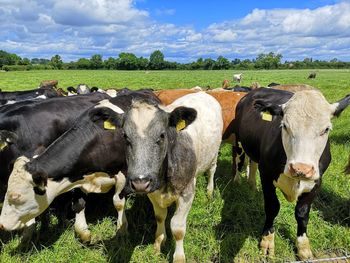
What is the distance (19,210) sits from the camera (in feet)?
13.8

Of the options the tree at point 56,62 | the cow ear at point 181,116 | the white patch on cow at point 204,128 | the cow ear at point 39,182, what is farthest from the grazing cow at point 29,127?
the tree at point 56,62

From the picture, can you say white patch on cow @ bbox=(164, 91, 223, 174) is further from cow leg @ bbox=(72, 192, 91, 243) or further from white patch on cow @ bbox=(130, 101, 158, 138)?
cow leg @ bbox=(72, 192, 91, 243)

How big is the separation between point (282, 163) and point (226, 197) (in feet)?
6.60

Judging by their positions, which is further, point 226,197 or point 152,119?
point 226,197

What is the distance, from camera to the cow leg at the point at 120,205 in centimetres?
500

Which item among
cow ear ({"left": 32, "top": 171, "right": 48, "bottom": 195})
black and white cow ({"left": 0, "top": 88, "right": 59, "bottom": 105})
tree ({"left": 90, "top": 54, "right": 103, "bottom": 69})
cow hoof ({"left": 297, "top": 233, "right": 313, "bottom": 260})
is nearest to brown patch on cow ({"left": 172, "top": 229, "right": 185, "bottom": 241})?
cow hoof ({"left": 297, "top": 233, "right": 313, "bottom": 260})

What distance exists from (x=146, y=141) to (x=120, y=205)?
6.56 ft

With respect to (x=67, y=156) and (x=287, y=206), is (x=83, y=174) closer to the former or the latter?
(x=67, y=156)

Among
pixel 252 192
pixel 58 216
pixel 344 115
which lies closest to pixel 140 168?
pixel 58 216

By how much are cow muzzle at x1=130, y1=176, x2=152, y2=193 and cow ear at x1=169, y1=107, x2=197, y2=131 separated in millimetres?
757

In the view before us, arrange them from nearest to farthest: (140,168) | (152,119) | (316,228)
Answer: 1. (140,168)
2. (152,119)
3. (316,228)

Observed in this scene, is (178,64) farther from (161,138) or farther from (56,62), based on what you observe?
(161,138)

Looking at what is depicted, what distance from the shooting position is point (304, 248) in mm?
4363

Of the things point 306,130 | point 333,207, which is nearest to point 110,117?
point 306,130
